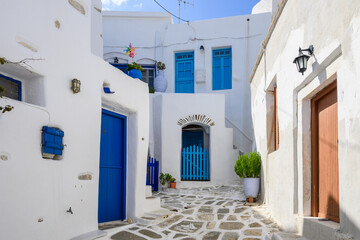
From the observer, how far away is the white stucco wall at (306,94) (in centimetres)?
288

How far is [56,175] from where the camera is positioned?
4004 mm

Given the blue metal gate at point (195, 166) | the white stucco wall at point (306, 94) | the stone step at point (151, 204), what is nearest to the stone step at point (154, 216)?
the stone step at point (151, 204)

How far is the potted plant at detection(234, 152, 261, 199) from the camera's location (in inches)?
297

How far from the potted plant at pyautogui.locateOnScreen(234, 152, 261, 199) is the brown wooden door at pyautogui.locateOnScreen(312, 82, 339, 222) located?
3339 mm

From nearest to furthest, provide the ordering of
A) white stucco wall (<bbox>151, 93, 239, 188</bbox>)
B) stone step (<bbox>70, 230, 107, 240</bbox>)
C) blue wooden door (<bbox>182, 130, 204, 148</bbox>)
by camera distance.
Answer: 1. stone step (<bbox>70, 230, 107, 240</bbox>)
2. white stucco wall (<bbox>151, 93, 239, 188</bbox>)
3. blue wooden door (<bbox>182, 130, 204, 148</bbox>)

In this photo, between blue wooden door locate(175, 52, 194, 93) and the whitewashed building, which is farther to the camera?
blue wooden door locate(175, 52, 194, 93)

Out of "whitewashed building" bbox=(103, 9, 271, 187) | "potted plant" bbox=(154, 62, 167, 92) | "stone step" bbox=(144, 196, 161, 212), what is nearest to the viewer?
"stone step" bbox=(144, 196, 161, 212)

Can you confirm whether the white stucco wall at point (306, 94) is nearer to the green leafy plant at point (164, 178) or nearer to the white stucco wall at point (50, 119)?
the white stucco wall at point (50, 119)

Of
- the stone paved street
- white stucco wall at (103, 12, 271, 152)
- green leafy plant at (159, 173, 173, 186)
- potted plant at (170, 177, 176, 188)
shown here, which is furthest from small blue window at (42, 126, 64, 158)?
white stucco wall at (103, 12, 271, 152)

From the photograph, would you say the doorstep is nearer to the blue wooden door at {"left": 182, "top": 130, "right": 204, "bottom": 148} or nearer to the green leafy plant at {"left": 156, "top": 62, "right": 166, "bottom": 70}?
the blue wooden door at {"left": 182, "top": 130, "right": 204, "bottom": 148}

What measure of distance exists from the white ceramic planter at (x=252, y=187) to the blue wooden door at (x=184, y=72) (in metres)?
5.74

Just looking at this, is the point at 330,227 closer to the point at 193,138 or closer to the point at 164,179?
the point at 164,179

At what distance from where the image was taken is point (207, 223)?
596 centimetres

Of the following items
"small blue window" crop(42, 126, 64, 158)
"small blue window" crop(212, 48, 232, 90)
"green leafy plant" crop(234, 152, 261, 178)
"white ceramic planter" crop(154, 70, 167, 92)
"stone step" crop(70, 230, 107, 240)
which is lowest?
"stone step" crop(70, 230, 107, 240)
